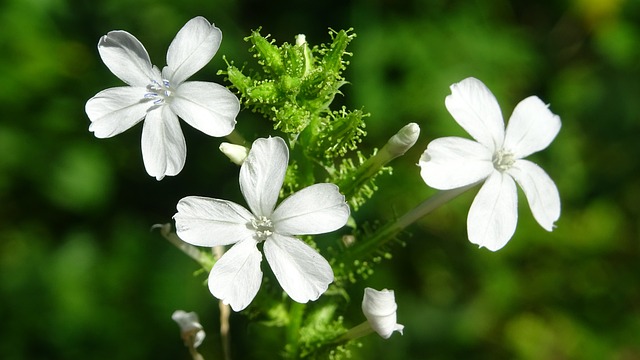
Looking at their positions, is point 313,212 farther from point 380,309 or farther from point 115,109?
point 115,109

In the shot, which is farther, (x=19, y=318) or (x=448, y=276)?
(x=448, y=276)

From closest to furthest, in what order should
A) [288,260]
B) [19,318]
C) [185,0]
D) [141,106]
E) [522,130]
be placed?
[288,260] < [141,106] < [522,130] < [19,318] < [185,0]

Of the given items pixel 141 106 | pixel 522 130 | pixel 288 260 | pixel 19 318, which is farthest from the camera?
pixel 19 318

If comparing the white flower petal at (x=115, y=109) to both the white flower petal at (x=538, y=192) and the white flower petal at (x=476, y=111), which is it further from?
the white flower petal at (x=538, y=192)

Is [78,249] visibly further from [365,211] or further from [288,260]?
[288,260]

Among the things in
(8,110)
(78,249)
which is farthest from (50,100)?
(78,249)

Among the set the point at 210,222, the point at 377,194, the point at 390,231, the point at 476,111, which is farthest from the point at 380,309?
the point at 377,194
